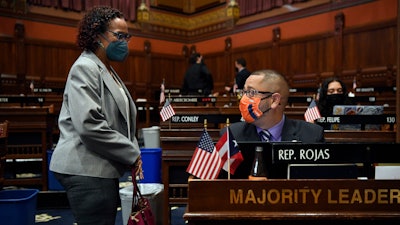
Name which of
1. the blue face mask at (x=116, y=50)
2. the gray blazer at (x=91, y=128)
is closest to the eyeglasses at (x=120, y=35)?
the blue face mask at (x=116, y=50)

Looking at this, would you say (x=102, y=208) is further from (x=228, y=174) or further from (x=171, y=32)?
(x=171, y=32)

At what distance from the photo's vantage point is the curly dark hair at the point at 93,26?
1.95 metres

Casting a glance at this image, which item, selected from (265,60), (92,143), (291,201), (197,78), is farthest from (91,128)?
(265,60)

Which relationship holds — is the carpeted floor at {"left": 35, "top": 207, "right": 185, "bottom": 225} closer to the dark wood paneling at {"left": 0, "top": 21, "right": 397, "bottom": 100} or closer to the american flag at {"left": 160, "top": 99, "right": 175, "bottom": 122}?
the american flag at {"left": 160, "top": 99, "right": 175, "bottom": 122}

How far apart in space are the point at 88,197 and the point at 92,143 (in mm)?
260

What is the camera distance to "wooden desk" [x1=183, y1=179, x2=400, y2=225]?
52.7 inches

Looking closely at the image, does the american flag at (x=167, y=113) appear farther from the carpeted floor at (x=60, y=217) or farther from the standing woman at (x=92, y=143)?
the standing woman at (x=92, y=143)

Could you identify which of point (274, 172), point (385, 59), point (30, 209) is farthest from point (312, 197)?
point (385, 59)

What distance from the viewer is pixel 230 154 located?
1.55m

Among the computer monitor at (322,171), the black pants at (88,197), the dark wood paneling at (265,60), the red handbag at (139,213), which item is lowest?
the red handbag at (139,213)

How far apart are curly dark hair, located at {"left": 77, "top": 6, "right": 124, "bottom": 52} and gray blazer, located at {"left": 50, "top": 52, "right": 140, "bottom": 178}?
0.10 m

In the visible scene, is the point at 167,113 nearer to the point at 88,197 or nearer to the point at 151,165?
the point at 151,165

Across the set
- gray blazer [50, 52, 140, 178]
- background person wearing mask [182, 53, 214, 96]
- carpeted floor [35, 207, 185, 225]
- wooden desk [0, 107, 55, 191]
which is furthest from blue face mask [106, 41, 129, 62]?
background person wearing mask [182, 53, 214, 96]

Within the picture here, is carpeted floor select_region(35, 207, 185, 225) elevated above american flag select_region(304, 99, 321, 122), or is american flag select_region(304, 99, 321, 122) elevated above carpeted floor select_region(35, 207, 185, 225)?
american flag select_region(304, 99, 321, 122)
